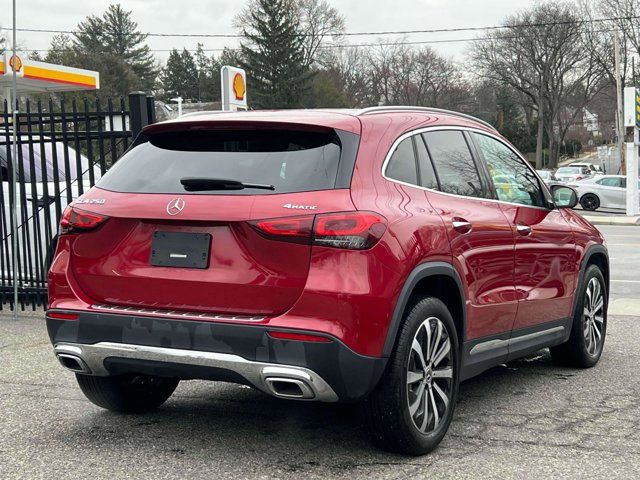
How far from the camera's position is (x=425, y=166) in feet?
15.1

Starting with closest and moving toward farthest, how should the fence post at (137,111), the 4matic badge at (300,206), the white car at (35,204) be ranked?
the 4matic badge at (300,206), the fence post at (137,111), the white car at (35,204)

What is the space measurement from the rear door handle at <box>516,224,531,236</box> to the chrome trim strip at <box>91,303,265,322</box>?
2.02 meters

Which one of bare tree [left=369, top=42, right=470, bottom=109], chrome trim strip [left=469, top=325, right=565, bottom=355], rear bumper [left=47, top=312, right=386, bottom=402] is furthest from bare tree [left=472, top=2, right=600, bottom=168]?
rear bumper [left=47, top=312, right=386, bottom=402]

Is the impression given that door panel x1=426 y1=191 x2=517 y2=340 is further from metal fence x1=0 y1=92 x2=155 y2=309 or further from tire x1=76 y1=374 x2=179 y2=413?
metal fence x1=0 y1=92 x2=155 y2=309

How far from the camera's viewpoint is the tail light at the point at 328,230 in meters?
3.81

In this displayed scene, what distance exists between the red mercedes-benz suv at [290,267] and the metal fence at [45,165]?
148 inches

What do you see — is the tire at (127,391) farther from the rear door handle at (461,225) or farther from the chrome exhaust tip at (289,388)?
the rear door handle at (461,225)

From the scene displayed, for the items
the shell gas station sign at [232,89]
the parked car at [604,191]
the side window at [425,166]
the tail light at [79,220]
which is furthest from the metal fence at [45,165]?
the parked car at [604,191]

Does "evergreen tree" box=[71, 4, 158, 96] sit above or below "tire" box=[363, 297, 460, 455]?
Answer: above

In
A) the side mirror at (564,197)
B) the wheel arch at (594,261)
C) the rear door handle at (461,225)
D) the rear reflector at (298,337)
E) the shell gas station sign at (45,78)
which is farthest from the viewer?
the shell gas station sign at (45,78)

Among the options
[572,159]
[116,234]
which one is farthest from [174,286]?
[572,159]

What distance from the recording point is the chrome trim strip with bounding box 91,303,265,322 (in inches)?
153

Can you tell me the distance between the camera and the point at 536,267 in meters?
5.48

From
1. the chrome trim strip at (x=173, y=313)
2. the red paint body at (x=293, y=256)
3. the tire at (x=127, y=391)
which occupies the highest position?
the red paint body at (x=293, y=256)
